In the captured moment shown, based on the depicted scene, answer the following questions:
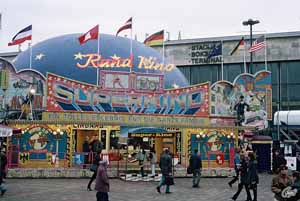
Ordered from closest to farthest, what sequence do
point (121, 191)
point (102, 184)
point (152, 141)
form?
1. point (102, 184)
2. point (121, 191)
3. point (152, 141)

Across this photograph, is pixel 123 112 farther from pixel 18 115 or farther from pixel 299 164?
pixel 299 164

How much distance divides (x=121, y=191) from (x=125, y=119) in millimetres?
8762

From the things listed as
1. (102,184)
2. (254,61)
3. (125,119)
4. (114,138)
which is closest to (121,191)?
(102,184)

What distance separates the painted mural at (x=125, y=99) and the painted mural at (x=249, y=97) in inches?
49.1

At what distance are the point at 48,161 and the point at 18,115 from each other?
4.15m

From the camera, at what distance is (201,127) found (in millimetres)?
28500

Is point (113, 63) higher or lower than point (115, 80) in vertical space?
higher

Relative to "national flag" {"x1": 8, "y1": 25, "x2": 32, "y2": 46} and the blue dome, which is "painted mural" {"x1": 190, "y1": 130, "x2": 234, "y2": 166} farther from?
"national flag" {"x1": 8, "y1": 25, "x2": 32, "y2": 46}

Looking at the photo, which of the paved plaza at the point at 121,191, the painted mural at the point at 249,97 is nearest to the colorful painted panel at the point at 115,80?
the painted mural at the point at 249,97

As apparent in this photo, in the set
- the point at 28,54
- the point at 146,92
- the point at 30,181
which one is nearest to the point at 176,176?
the point at 146,92

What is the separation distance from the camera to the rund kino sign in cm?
2667

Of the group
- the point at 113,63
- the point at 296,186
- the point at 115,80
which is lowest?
the point at 296,186

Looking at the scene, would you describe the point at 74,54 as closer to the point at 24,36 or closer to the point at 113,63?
the point at 24,36

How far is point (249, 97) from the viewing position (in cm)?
3102
